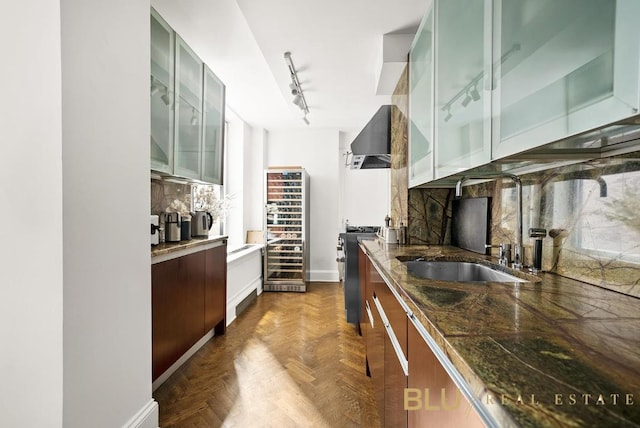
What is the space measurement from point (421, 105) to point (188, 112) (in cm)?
175

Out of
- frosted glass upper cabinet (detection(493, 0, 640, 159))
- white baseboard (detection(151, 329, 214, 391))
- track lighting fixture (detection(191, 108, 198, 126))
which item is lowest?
white baseboard (detection(151, 329, 214, 391))

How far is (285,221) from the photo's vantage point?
4656 millimetres

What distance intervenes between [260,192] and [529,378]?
187 inches

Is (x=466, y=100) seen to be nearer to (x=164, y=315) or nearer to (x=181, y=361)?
(x=164, y=315)

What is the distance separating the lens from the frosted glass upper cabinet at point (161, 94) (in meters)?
1.92

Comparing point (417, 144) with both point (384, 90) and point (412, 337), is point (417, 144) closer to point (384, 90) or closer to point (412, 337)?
point (384, 90)

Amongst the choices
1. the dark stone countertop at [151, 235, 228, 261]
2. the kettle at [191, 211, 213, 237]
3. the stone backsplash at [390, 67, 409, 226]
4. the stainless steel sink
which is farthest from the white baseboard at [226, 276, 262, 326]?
the stainless steel sink

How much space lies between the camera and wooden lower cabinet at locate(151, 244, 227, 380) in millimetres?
1838

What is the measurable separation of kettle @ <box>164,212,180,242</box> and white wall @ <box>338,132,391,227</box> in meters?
3.25

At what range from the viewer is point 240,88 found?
11.3 ft

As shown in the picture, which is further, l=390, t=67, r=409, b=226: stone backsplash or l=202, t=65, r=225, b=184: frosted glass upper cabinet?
l=202, t=65, r=225, b=184: frosted glass upper cabinet

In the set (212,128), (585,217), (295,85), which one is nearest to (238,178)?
(212,128)

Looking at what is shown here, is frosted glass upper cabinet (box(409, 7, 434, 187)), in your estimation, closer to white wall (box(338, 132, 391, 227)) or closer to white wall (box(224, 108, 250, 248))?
white wall (box(224, 108, 250, 248))

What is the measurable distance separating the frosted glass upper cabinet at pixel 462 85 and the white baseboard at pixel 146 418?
6.25ft
